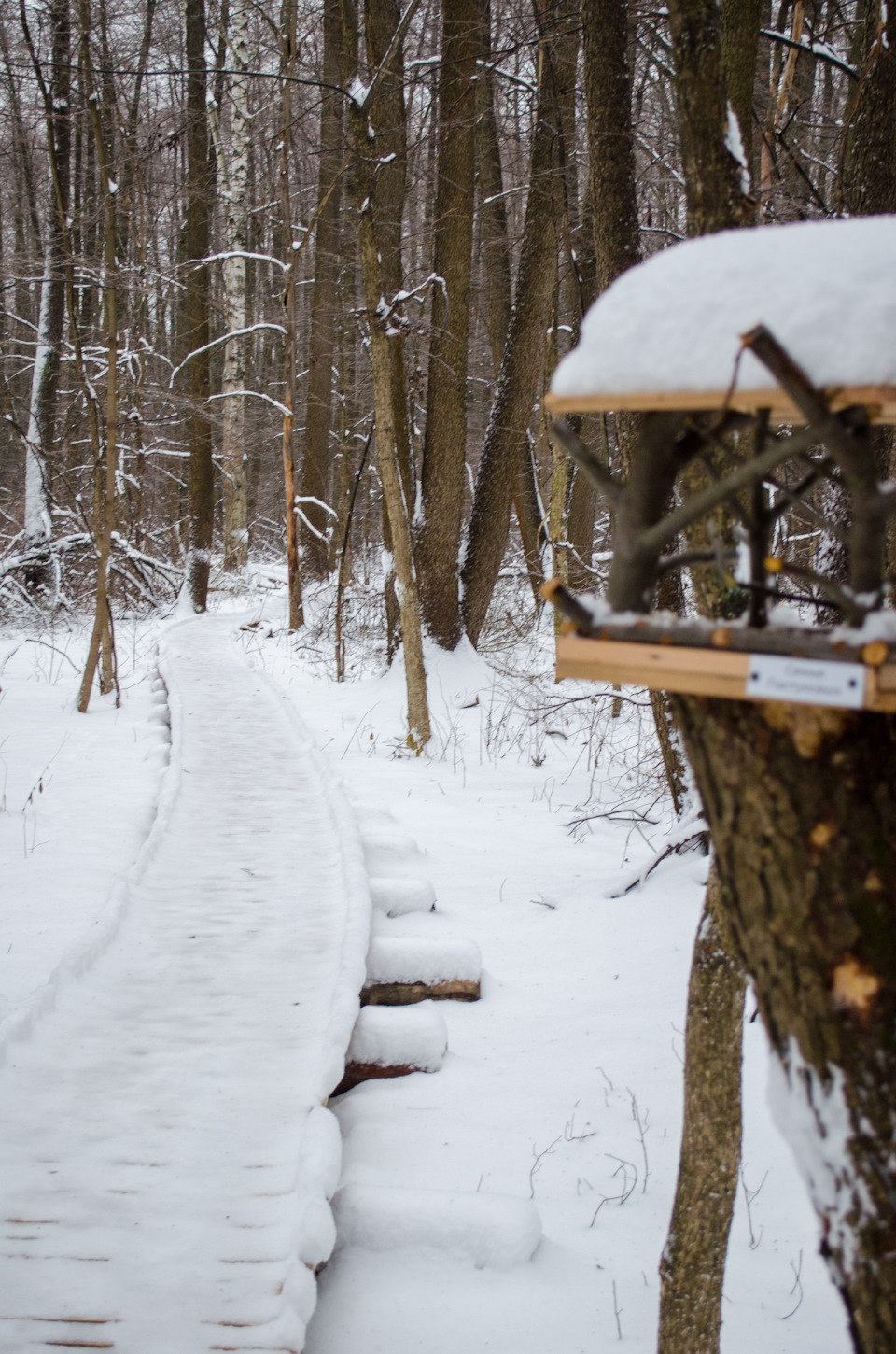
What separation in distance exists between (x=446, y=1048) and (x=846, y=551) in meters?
2.67

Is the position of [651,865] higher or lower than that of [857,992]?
lower

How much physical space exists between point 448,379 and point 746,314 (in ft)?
26.7

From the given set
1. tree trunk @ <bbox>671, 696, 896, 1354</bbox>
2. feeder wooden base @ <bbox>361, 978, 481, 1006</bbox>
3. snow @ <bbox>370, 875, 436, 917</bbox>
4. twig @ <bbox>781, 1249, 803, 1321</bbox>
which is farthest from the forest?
snow @ <bbox>370, 875, 436, 917</bbox>

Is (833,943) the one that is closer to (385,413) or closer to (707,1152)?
(707,1152)

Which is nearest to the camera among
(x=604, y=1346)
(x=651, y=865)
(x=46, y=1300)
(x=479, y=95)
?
(x=46, y=1300)

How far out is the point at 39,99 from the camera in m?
13.8

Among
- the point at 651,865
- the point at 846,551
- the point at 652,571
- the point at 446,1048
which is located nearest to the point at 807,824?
the point at 652,571

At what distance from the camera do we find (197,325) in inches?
629

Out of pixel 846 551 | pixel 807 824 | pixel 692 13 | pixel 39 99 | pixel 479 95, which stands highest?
pixel 39 99

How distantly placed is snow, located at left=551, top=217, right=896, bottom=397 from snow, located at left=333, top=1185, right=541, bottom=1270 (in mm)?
2298

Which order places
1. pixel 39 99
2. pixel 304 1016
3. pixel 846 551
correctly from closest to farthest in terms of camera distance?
1. pixel 304 1016
2. pixel 846 551
3. pixel 39 99

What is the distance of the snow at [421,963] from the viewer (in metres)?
3.93

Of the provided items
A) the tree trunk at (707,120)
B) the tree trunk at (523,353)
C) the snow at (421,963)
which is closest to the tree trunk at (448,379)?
the tree trunk at (523,353)

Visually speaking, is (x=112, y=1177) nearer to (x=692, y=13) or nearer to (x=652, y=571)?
(x=652, y=571)
